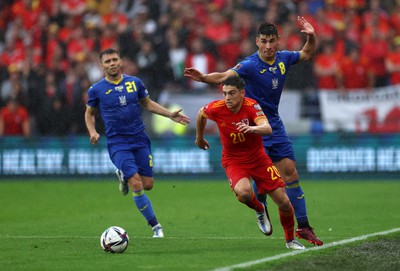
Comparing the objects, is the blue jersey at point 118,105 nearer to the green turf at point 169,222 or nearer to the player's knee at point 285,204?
the green turf at point 169,222

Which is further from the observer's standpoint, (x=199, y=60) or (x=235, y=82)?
(x=199, y=60)

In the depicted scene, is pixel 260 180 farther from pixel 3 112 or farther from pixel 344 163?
pixel 3 112

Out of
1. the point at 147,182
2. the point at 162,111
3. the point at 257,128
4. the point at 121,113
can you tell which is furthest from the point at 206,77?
the point at 147,182

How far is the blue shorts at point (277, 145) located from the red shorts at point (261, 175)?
25.2 inches

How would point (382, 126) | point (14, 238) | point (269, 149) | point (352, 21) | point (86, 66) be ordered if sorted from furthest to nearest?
point (86, 66)
point (352, 21)
point (382, 126)
point (14, 238)
point (269, 149)

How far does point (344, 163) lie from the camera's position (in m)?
20.2

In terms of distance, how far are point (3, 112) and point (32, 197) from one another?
5.14 m

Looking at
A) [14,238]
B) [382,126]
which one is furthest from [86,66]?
[14,238]

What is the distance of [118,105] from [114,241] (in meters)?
3.07

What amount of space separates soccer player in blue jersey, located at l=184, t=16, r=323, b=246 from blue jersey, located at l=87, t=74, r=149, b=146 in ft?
7.89

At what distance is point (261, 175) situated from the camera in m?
9.55

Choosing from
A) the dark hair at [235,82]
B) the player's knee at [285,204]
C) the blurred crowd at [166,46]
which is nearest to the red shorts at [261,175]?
the player's knee at [285,204]

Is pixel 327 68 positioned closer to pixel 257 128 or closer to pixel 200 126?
pixel 200 126

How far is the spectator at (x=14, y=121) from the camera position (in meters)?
22.4
